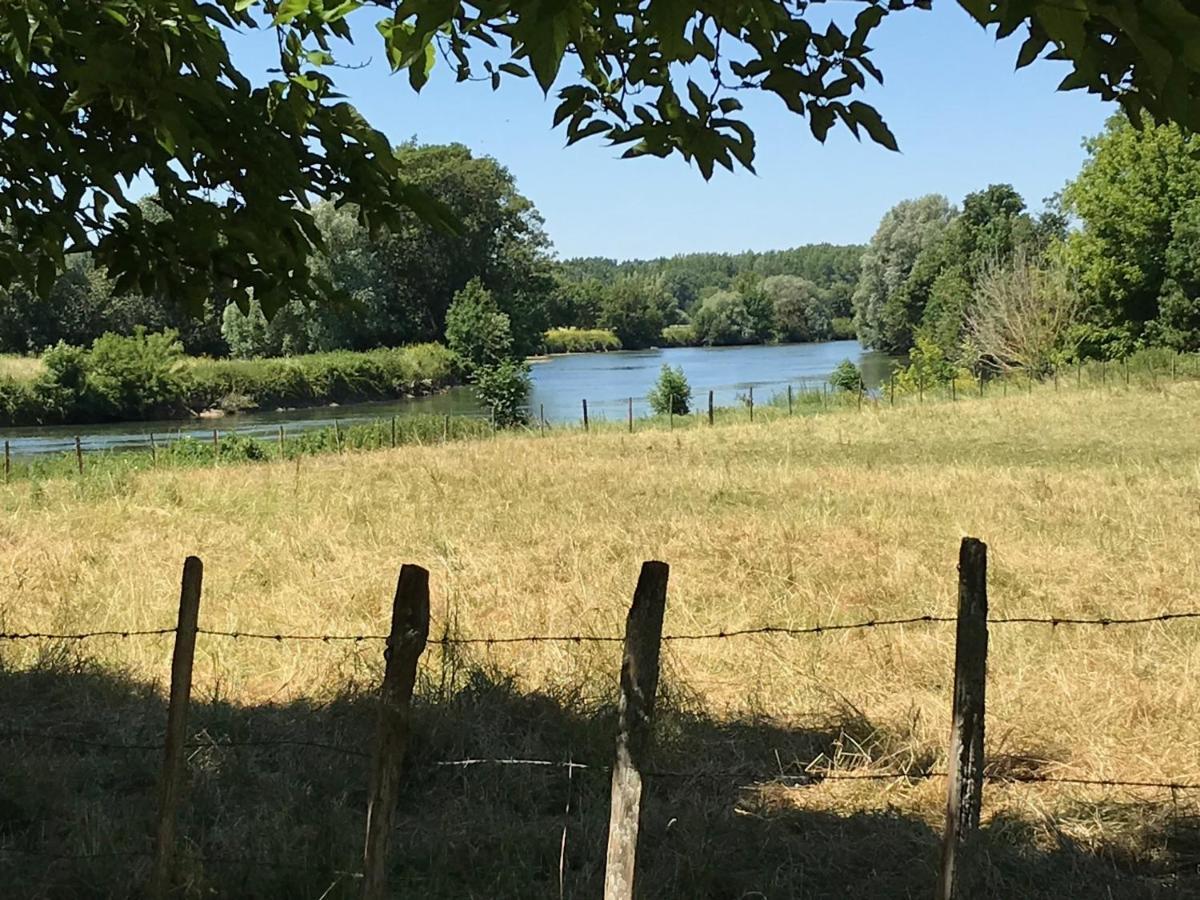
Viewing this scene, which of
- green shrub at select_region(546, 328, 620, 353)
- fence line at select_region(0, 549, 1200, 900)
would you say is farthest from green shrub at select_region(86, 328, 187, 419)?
green shrub at select_region(546, 328, 620, 353)

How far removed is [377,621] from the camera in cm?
825

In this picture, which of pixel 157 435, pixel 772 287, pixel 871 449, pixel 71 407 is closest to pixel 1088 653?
pixel 871 449

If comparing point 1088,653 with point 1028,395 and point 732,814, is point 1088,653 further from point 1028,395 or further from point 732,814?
point 1028,395

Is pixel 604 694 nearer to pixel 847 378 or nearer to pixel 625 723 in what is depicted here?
pixel 625 723

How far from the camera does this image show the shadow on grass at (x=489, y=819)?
3932 mm

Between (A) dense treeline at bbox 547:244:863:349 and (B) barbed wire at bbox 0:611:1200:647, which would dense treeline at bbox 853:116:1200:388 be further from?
(A) dense treeline at bbox 547:244:863:349

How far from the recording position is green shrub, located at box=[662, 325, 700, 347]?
14450 cm

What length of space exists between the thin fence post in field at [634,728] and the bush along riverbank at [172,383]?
45866 millimetres

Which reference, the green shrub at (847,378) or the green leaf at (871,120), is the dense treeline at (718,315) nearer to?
the green shrub at (847,378)

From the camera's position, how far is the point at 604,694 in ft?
19.3

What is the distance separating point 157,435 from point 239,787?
38.9 m

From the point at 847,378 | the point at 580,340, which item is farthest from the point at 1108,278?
the point at 580,340

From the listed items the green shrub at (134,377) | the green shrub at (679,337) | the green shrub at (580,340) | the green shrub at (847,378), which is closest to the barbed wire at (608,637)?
the green shrub at (847,378)

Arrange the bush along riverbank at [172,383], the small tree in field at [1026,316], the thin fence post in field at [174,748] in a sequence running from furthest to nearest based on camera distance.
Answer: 1. the small tree in field at [1026,316]
2. the bush along riverbank at [172,383]
3. the thin fence post in field at [174,748]
